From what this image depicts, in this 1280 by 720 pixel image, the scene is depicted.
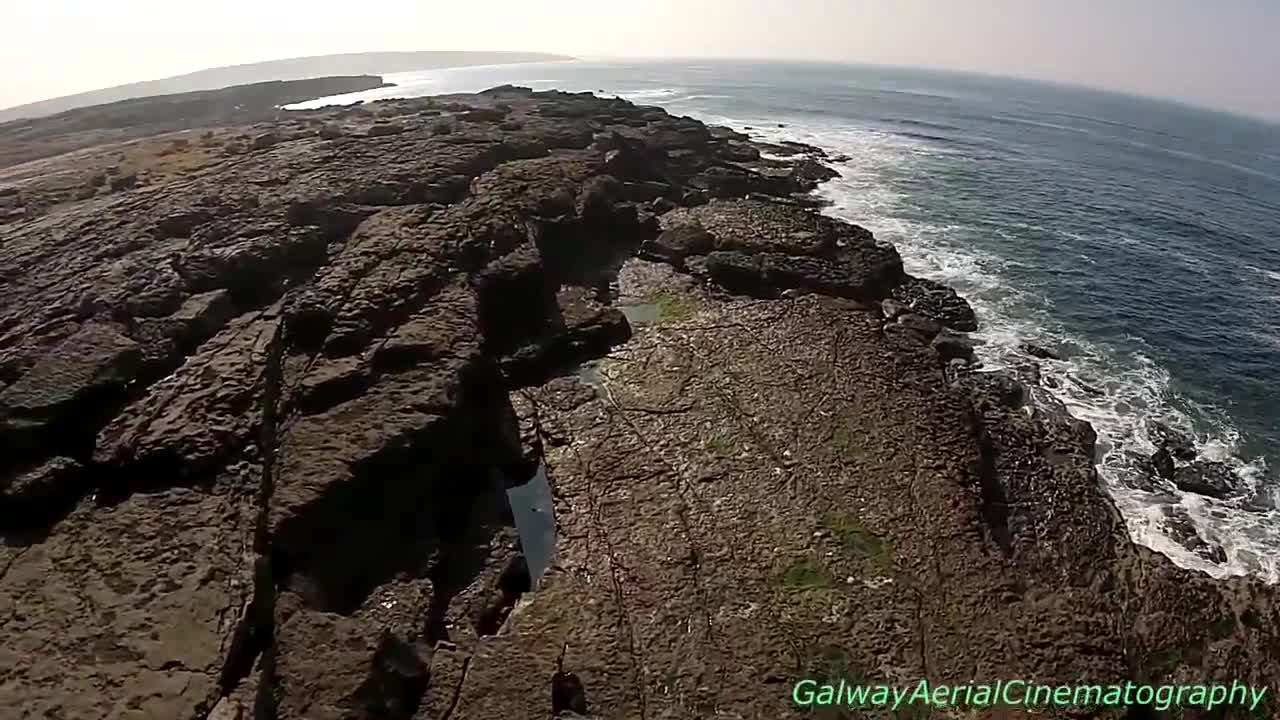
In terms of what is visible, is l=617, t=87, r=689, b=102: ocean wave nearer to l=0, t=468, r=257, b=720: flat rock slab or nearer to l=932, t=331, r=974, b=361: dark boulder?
l=932, t=331, r=974, b=361: dark boulder

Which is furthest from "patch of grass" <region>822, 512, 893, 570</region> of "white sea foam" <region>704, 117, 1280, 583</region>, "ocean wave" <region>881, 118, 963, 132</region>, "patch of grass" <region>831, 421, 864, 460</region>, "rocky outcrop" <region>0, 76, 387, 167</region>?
"ocean wave" <region>881, 118, 963, 132</region>

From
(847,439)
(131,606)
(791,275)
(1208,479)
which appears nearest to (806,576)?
(847,439)

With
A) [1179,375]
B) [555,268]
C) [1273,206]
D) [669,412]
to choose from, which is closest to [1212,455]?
[1179,375]

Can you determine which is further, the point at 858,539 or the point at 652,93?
the point at 652,93

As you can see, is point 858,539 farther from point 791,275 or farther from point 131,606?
point 131,606

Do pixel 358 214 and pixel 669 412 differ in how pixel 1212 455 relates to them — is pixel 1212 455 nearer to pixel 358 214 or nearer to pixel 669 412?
pixel 669 412
